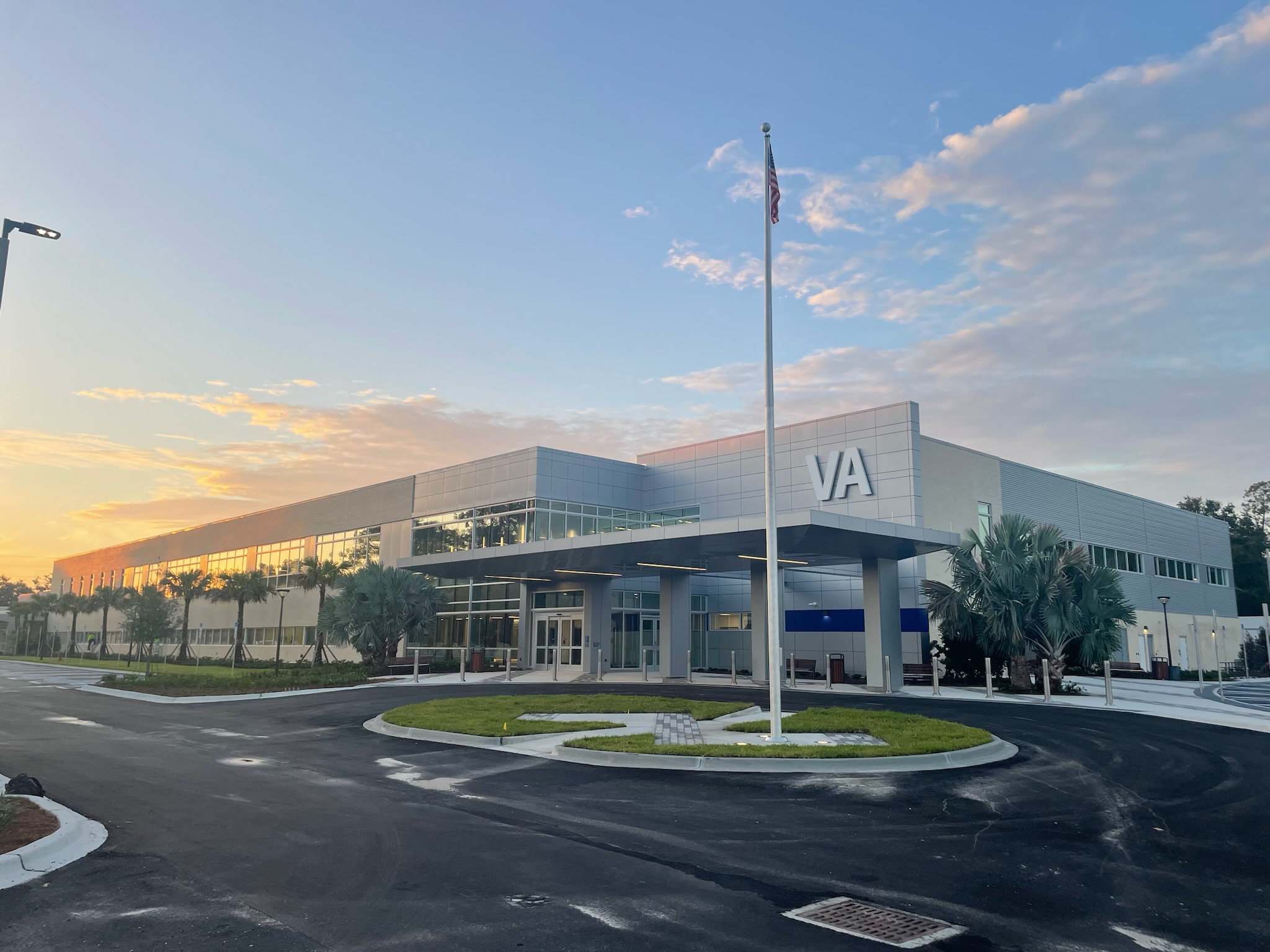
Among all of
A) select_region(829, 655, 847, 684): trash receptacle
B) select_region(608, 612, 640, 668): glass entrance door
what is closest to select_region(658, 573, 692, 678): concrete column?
select_region(829, 655, 847, 684): trash receptacle

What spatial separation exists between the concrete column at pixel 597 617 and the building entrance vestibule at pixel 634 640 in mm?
3054

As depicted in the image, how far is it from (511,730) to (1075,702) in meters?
18.0

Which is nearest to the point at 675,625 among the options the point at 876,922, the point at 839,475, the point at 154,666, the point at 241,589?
the point at 839,475

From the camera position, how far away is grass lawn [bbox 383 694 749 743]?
18547 millimetres

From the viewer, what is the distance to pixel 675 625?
39.1 metres

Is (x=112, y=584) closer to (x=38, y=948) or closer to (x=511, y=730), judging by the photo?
(x=511, y=730)

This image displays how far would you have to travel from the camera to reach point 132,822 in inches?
399

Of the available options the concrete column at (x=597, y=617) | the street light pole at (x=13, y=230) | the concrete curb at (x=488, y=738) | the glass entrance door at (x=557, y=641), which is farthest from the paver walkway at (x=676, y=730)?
the glass entrance door at (x=557, y=641)

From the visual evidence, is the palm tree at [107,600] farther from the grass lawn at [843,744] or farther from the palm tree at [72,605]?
the grass lawn at [843,744]

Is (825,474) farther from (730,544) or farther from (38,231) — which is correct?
(38,231)

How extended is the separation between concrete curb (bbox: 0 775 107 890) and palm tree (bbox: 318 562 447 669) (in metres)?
33.5

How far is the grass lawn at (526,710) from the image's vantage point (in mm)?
18547

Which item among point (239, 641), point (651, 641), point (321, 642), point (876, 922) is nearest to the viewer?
point (876, 922)

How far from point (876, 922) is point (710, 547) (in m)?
25.4
